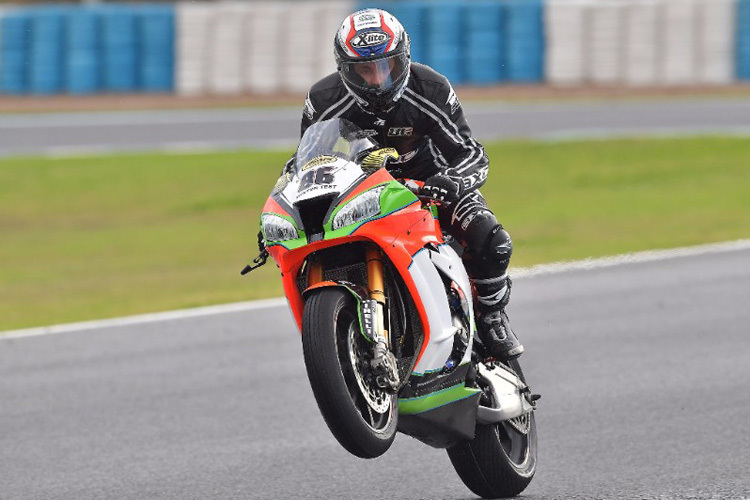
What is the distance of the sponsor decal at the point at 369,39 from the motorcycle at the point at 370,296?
30cm

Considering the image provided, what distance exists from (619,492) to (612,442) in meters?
1.04

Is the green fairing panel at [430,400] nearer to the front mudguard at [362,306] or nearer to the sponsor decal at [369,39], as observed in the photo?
the front mudguard at [362,306]

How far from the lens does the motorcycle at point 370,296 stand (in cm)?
486

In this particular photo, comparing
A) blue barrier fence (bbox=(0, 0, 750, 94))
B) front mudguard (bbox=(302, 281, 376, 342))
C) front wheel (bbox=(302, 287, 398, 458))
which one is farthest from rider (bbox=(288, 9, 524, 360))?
blue barrier fence (bbox=(0, 0, 750, 94))

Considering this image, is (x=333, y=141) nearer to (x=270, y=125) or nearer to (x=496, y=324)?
(x=496, y=324)

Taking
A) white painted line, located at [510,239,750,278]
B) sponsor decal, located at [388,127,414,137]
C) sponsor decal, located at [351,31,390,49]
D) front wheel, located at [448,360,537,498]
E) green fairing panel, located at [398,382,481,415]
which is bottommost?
white painted line, located at [510,239,750,278]

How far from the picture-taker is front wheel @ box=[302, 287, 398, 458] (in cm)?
475

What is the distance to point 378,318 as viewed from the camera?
497 cm

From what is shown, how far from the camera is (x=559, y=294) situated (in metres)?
11.2

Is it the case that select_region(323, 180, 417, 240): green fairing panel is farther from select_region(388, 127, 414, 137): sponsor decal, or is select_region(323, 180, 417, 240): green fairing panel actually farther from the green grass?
the green grass

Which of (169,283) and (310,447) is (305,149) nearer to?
(310,447)

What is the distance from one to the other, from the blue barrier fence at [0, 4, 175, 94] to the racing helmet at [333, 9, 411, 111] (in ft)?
69.9

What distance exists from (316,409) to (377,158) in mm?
2789

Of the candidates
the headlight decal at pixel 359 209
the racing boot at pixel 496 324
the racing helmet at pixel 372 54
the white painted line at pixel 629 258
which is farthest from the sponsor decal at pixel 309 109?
the white painted line at pixel 629 258
